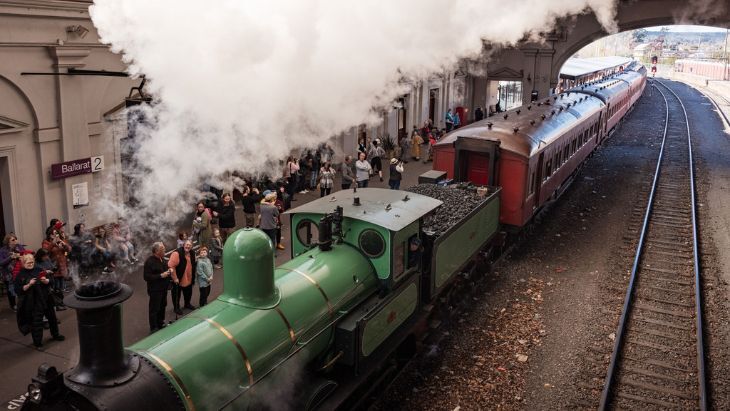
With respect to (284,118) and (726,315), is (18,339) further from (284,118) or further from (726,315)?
(726,315)

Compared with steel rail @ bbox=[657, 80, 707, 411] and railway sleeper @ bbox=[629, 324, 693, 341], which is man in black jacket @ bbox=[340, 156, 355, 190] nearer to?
railway sleeper @ bbox=[629, 324, 693, 341]

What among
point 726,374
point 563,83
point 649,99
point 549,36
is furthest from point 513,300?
point 649,99

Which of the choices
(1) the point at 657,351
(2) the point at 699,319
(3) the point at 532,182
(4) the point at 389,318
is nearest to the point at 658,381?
(1) the point at 657,351

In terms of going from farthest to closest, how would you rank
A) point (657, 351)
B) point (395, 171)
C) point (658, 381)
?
point (395, 171) < point (657, 351) < point (658, 381)

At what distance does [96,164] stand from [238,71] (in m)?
→ 6.04

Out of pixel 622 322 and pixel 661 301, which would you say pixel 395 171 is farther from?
pixel 622 322

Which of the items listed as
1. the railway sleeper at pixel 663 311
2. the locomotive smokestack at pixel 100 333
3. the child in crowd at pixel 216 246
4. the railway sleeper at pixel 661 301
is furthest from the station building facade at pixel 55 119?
the railway sleeper at pixel 661 301

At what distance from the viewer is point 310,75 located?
9336mm

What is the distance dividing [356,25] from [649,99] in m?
43.1

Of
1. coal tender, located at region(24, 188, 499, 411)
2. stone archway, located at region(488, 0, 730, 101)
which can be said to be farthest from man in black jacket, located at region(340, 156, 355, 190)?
stone archway, located at region(488, 0, 730, 101)

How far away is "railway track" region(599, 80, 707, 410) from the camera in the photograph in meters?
7.92

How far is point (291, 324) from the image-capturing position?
6.18 m

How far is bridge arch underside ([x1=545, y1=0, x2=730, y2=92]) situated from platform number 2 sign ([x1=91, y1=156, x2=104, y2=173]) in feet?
66.0

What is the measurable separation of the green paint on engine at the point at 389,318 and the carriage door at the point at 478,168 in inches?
206
